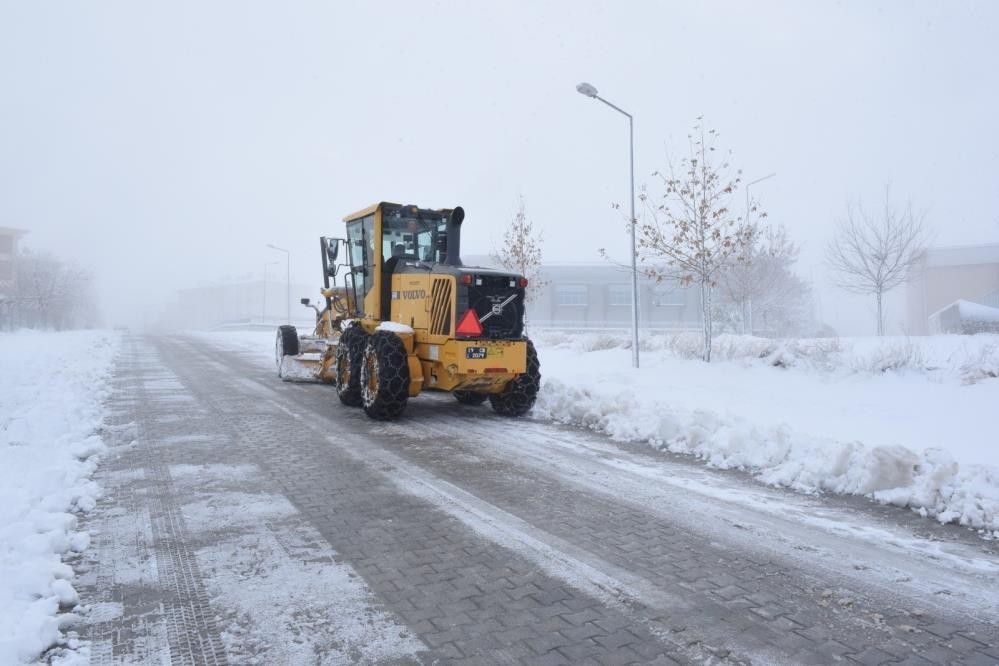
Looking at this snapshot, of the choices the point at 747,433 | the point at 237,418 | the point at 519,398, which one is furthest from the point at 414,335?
the point at 747,433

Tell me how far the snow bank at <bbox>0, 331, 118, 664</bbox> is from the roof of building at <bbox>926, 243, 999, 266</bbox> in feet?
160

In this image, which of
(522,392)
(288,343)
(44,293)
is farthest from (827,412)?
Answer: (44,293)

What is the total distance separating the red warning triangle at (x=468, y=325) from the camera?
8734 millimetres

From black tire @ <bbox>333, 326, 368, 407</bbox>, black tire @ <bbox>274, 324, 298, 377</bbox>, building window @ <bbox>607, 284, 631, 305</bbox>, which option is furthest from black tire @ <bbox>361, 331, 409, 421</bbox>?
building window @ <bbox>607, 284, 631, 305</bbox>

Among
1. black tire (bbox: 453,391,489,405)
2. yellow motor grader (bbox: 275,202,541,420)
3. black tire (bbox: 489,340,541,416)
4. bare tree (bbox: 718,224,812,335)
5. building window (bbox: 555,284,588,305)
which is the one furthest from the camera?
building window (bbox: 555,284,588,305)

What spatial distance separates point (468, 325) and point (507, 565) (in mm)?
5048

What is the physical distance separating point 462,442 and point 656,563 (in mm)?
3990

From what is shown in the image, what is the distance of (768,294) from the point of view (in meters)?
34.5

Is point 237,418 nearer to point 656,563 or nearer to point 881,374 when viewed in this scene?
point 656,563

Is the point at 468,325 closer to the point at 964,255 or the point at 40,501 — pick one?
the point at 40,501

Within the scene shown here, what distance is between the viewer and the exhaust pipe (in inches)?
410

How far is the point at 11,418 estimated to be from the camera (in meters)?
7.71

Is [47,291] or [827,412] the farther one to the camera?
[47,291]

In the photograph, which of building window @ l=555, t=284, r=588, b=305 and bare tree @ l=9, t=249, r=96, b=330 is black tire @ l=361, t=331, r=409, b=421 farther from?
building window @ l=555, t=284, r=588, b=305
